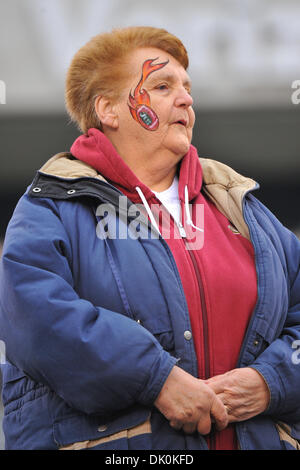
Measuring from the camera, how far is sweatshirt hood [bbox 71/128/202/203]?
1992 millimetres

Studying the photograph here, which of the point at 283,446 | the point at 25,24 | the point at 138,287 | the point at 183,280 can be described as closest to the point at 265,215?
the point at 183,280

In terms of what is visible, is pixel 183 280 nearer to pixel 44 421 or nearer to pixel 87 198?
pixel 87 198

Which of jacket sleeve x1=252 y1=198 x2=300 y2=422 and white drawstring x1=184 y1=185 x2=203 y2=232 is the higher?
white drawstring x1=184 y1=185 x2=203 y2=232

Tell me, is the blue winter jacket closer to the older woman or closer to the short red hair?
the older woman

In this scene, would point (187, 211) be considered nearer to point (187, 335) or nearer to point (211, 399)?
point (187, 335)

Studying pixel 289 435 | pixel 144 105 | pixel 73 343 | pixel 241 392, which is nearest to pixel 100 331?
pixel 73 343

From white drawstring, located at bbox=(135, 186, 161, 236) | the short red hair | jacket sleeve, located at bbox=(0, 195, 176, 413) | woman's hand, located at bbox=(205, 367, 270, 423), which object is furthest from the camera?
the short red hair

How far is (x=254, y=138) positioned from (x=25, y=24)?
1.41 m

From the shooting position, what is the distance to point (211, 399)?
5.63ft

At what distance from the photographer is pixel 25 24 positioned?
10.8 feet

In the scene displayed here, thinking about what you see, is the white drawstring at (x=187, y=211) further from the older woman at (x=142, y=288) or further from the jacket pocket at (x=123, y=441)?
the jacket pocket at (x=123, y=441)

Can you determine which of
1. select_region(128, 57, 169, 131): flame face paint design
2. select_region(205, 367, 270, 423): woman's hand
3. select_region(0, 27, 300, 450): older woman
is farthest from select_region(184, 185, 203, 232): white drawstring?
select_region(205, 367, 270, 423): woman's hand

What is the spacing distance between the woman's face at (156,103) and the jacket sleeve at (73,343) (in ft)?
1.81

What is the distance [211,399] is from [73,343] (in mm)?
393
